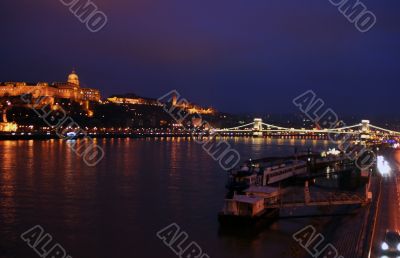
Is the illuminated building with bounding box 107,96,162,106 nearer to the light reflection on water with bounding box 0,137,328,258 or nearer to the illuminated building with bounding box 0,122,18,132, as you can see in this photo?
the illuminated building with bounding box 0,122,18,132

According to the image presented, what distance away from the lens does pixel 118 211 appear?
23.3 feet

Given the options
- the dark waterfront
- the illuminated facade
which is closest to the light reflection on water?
the dark waterfront

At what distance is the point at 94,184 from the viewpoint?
31.9 ft

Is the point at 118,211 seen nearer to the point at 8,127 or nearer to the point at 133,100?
the point at 8,127

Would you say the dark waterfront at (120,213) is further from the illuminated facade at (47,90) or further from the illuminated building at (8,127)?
the illuminated facade at (47,90)

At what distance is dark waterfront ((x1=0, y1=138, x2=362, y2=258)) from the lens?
5.32 meters

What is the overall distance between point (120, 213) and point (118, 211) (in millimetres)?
129

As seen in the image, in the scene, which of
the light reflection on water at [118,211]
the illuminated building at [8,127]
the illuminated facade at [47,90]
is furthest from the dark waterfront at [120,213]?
the illuminated facade at [47,90]

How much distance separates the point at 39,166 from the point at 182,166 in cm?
350

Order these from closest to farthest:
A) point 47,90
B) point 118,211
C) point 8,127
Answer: point 118,211
point 8,127
point 47,90

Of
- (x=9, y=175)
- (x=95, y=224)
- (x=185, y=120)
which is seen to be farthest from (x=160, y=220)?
(x=185, y=120)

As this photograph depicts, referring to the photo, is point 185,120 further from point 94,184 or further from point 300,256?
point 300,256

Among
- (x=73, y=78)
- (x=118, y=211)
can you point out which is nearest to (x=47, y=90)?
(x=73, y=78)

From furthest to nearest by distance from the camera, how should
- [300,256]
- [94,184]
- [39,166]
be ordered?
[39,166] → [94,184] → [300,256]
